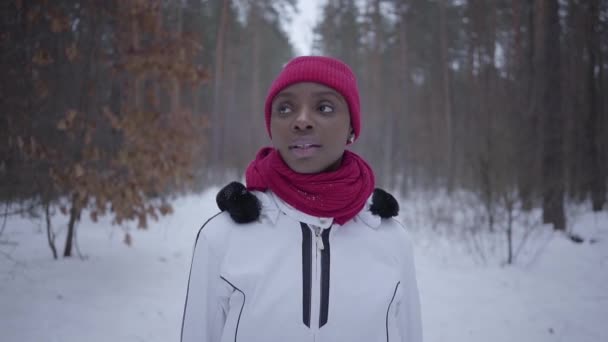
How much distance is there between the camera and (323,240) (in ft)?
3.98

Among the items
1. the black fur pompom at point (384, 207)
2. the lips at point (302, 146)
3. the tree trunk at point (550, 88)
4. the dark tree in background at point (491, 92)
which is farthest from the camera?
the tree trunk at point (550, 88)

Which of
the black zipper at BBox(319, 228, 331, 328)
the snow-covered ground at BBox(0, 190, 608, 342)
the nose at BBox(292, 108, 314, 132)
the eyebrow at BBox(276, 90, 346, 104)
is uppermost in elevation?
the eyebrow at BBox(276, 90, 346, 104)

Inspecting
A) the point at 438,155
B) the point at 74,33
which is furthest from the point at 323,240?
the point at 438,155

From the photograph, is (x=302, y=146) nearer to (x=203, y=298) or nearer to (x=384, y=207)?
(x=384, y=207)

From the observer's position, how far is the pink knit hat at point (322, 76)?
123cm

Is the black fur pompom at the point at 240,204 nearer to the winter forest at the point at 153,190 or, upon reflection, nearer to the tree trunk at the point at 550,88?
the winter forest at the point at 153,190

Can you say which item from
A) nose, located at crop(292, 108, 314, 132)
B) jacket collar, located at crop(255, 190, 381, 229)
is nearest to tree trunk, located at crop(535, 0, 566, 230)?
jacket collar, located at crop(255, 190, 381, 229)

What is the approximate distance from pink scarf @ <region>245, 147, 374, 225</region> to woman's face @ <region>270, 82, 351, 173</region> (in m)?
0.05

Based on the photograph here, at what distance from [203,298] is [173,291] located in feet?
9.61

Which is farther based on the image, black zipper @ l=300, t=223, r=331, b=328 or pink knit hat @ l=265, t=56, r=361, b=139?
pink knit hat @ l=265, t=56, r=361, b=139

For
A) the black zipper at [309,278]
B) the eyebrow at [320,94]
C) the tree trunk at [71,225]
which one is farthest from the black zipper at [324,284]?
the tree trunk at [71,225]

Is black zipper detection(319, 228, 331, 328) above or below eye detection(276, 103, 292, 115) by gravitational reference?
below

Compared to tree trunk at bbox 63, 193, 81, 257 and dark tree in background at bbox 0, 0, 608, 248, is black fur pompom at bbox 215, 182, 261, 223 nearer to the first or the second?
dark tree in background at bbox 0, 0, 608, 248

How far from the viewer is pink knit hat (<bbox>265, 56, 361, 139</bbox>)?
123 centimetres
